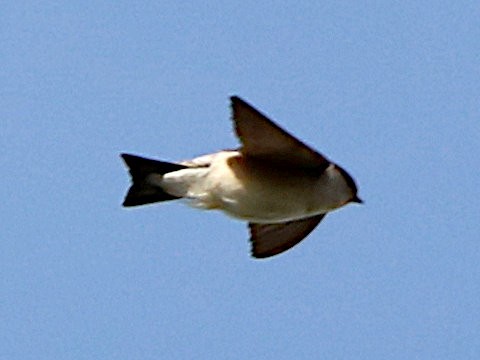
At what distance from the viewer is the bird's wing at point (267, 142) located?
8.26 meters

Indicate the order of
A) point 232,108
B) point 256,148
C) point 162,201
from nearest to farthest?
point 232,108, point 256,148, point 162,201

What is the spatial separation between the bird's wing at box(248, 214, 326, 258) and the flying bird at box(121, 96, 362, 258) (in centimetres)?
42

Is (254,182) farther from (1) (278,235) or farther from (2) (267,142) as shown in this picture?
(1) (278,235)

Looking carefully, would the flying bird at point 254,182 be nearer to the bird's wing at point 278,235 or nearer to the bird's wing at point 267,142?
the bird's wing at point 267,142

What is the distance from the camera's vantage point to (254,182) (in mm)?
9023

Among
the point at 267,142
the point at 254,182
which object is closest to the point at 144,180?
the point at 254,182

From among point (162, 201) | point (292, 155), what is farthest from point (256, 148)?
point (162, 201)

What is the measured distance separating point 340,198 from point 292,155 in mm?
570

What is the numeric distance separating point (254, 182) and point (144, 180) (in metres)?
0.80

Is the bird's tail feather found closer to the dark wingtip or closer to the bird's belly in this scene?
the bird's belly

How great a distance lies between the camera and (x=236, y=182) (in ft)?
29.6

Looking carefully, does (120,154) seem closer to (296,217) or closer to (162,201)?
(162,201)

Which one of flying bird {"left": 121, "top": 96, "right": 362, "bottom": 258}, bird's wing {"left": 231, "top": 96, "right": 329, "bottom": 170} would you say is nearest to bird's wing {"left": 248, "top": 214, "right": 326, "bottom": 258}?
flying bird {"left": 121, "top": 96, "right": 362, "bottom": 258}

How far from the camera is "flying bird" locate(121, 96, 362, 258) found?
8.98 meters
